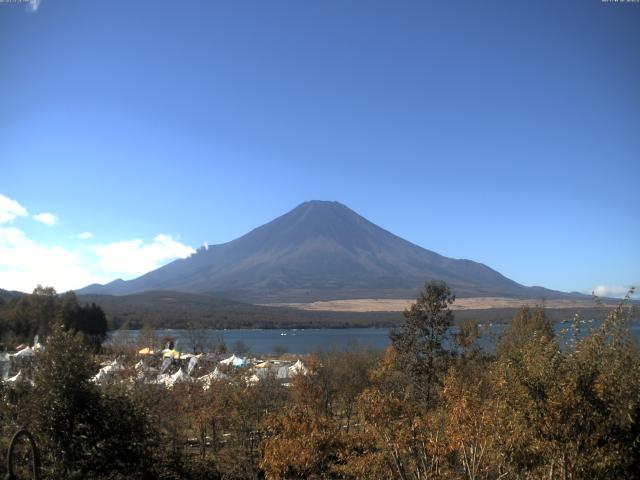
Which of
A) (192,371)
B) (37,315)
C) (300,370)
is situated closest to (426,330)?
(300,370)

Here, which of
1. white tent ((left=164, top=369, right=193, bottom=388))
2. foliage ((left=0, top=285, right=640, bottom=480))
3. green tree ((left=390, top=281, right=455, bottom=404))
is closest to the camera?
foliage ((left=0, top=285, right=640, bottom=480))

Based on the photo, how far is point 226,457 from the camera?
19891 mm

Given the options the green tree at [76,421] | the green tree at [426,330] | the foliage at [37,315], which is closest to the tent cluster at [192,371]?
the green tree at [76,421]

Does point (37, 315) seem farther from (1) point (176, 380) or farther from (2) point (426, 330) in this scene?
(2) point (426, 330)

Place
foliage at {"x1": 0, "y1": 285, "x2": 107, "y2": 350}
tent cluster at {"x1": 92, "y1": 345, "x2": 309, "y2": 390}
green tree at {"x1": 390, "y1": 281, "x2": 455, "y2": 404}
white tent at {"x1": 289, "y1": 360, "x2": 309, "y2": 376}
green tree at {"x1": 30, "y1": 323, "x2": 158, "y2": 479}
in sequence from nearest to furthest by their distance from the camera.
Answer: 1. green tree at {"x1": 30, "y1": 323, "x2": 158, "y2": 479}
2. tent cluster at {"x1": 92, "y1": 345, "x2": 309, "y2": 390}
3. green tree at {"x1": 390, "y1": 281, "x2": 455, "y2": 404}
4. white tent at {"x1": 289, "y1": 360, "x2": 309, "y2": 376}
5. foliage at {"x1": 0, "y1": 285, "x2": 107, "y2": 350}

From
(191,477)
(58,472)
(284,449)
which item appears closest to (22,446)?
(58,472)

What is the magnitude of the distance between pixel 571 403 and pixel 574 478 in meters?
1.21

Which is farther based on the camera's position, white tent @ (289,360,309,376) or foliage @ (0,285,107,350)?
foliage @ (0,285,107,350)

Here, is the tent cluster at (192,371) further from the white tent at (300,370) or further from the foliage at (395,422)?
the foliage at (395,422)

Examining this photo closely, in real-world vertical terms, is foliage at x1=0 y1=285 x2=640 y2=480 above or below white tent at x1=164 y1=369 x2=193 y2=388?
above

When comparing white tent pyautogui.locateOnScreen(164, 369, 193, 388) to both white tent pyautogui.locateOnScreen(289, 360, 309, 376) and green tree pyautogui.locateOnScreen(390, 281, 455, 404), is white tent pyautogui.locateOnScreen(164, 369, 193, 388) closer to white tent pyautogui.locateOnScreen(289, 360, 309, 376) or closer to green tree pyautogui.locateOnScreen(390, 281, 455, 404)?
white tent pyautogui.locateOnScreen(289, 360, 309, 376)

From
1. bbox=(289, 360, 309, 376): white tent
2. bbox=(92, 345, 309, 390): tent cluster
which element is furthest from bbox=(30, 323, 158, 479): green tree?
bbox=(289, 360, 309, 376): white tent

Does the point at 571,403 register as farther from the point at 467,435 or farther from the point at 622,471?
the point at 467,435

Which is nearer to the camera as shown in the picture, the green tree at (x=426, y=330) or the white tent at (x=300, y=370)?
the green tree at (x=426, y=330)
